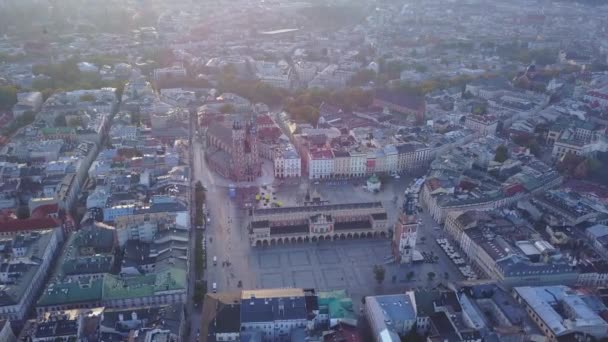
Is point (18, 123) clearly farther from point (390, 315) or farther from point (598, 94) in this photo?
point (598, 94)

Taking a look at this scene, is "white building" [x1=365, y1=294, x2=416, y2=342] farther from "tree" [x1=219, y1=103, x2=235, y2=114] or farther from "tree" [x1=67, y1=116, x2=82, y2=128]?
"tree" [x1=67, y1=116, x2=82, y2=128]

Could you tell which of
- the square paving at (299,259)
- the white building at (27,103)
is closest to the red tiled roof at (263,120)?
the square paving at (299,259)

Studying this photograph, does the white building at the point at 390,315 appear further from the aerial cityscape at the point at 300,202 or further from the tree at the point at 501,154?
the tree at the point at 501,154

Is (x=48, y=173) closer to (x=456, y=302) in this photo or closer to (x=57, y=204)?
(x=57, y=204)

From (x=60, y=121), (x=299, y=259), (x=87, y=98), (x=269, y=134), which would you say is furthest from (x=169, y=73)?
(x=299, y=259)

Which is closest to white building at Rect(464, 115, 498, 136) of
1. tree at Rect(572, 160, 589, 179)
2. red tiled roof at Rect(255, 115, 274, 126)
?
tree at Rect(572, 160, 589, 179)
